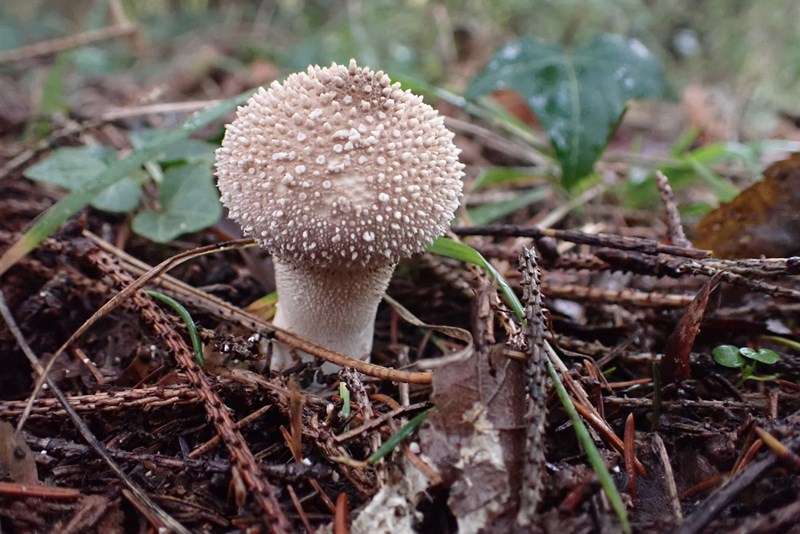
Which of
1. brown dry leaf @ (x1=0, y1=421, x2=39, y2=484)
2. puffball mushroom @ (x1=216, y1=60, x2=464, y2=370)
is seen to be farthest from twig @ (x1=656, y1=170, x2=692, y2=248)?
brown dry leaf @ (x1=0, y1=421, x2=39, y2=484)

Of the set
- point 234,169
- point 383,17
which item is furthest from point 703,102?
point 234,169

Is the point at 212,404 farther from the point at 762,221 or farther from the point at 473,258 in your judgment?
the point at 762,221

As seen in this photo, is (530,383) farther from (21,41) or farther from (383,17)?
(21,41)

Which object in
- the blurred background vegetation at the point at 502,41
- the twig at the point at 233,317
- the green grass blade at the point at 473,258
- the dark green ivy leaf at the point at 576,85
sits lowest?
the twig at the point at 233,317

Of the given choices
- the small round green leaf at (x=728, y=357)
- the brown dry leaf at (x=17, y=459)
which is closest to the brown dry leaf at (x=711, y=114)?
the small round green leaf at (x=728, y=357)

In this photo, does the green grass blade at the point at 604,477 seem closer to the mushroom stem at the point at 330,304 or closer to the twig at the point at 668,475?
the twig at the point at 668,475

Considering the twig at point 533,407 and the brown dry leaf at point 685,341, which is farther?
the brown dry leaf at point 685,341

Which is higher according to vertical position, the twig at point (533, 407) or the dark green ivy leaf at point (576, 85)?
the dark green ivy leaf at point (576, 85)
